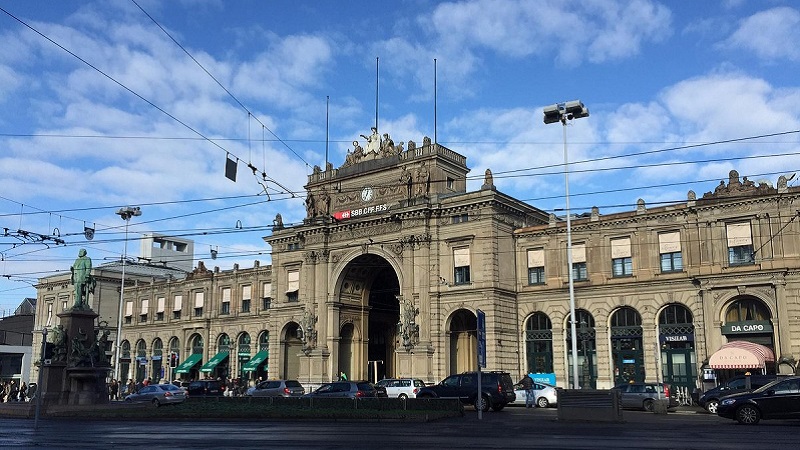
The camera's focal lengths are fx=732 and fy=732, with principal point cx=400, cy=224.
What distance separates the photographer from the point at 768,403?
2375 cm

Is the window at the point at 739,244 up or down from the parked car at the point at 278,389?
up

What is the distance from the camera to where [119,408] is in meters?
33.0

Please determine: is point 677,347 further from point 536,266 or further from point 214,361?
point 214,361

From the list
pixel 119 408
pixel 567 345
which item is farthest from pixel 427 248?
pixel 119 408

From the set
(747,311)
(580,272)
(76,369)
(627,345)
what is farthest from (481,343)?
(580,272)

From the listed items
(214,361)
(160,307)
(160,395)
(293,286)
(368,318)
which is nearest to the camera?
(160,395)

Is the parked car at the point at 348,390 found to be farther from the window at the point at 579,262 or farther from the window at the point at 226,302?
the window at the point at 226,302

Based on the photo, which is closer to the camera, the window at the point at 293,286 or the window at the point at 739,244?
the window at the point at 739,244

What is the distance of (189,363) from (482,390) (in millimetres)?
47261

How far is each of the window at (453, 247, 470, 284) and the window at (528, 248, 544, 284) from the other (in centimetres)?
457

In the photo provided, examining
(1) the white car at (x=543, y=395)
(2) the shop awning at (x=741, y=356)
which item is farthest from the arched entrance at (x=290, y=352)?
(2) the shop awning at (x=741, y=356)

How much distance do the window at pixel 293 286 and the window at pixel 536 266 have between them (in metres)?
20.2

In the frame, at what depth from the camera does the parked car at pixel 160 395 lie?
4219 cm

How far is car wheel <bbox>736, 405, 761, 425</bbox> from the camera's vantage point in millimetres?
24031
